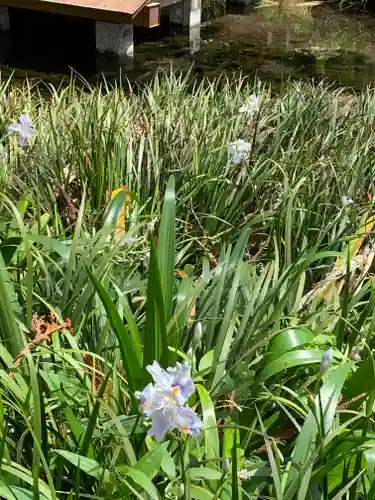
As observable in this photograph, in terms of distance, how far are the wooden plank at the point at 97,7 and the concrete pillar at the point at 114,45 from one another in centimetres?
92

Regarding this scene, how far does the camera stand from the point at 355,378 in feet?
4.24

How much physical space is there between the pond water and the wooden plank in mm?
A: 702

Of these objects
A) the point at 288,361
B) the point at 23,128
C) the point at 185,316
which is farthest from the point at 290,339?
the point at 23,128

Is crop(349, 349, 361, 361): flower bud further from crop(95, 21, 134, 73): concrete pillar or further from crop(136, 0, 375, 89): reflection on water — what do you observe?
crop(95, 21, 134, 73): concrete pillar

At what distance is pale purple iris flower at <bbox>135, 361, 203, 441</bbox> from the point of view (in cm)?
79

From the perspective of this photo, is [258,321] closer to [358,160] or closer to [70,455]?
[70,455]

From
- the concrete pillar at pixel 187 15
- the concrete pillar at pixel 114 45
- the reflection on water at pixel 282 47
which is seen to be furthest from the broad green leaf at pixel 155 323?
the concrete pillar at pixel 187 15

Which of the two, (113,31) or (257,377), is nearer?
(257,377)

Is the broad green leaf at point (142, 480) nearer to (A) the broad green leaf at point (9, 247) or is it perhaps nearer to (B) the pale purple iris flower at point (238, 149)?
(A) the broad green leaf at point (9, 247)

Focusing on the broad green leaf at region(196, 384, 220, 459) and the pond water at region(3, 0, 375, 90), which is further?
the pond water at region(3, 0, 375, 90)

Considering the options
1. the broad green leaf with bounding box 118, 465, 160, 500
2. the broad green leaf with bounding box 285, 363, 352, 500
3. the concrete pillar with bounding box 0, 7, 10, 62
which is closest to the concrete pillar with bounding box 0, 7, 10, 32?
the concrete pillar with bounding box 0, 7, 10, 62

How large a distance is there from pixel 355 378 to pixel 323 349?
0.38 feet

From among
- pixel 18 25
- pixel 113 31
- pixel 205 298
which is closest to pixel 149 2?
pixel 113 31

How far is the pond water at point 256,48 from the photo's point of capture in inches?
306
